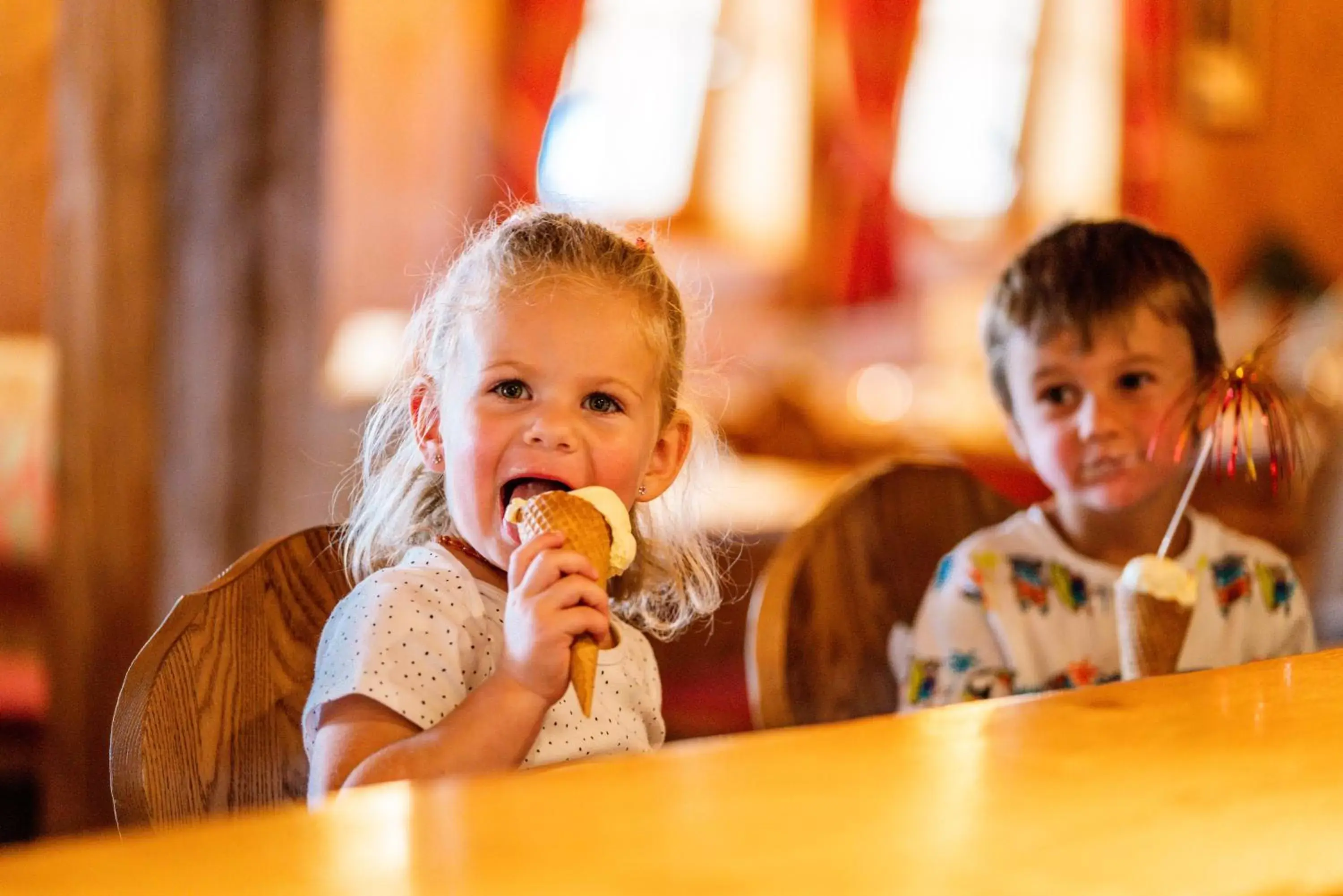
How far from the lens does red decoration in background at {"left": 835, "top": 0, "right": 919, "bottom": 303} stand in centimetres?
642

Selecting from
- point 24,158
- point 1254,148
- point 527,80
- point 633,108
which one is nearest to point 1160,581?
point 24,158

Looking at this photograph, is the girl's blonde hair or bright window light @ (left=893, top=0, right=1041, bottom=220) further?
bright window light @ (left=893, top=0, right=1041, bottom=220)

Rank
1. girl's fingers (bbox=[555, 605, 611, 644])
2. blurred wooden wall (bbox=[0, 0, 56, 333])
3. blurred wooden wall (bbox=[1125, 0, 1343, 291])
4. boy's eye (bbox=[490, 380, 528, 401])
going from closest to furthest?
girl's fingers (bbox=[555, 605, 611, 644]) → boy's eye (bbox=[490, 380, 528, 401]) → blurred wooden wall (bbox=[0, 0, 56, 333]) → blurred wooden wall (bbox=[1125, 0, 1343, 291])

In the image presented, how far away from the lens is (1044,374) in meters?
1.80

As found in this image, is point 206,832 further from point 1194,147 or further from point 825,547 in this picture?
point 1194,147

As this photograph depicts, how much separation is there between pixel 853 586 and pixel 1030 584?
219 mm

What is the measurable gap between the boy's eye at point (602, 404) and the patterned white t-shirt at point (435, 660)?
18cm

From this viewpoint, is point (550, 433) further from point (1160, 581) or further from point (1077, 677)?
point (1077, 677)

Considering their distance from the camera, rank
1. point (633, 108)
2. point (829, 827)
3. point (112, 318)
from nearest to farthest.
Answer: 1. point (829, 827)
2. point (112, 318)
3. point (633, 108)

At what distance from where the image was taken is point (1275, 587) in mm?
1846

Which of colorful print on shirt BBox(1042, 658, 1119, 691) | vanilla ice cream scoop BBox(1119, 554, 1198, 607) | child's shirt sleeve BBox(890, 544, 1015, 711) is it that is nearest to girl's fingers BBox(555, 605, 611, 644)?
vanilla ice cream scoop BBox(1119, 554, 1198, 607)

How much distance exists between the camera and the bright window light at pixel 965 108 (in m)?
6.68

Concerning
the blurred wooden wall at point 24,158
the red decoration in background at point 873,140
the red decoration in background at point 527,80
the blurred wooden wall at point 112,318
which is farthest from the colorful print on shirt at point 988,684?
the red decoration in background at point 873,140

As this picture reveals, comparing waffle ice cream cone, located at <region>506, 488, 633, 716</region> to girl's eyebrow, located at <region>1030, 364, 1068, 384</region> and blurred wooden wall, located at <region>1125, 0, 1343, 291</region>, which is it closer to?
girl's eyebrow, located at <region>1030, 364, 1068, 384</region>
